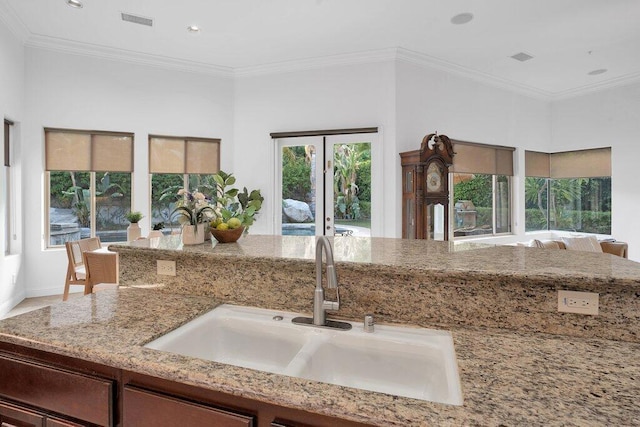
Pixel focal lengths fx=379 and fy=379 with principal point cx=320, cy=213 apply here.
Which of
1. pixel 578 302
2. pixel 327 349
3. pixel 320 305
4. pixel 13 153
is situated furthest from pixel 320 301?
pixel 13 153

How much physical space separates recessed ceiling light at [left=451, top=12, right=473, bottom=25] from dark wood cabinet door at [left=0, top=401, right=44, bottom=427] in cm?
451

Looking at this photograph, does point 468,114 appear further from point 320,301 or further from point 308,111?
point 320,301

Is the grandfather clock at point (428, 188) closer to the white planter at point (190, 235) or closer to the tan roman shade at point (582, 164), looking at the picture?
the tan roman shade at point (582, 164)

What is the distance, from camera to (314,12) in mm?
3951

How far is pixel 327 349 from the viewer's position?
4.28 feet

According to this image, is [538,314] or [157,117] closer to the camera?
[538,314]

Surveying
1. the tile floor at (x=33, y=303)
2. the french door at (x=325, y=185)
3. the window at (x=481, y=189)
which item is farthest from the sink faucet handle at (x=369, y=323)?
the window at (x=481, y=189)

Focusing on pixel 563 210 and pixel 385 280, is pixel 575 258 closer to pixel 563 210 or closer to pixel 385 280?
pixel 385 280

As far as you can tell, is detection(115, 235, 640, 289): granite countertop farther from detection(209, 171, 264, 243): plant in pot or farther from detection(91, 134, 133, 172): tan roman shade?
detection(91, 134, 133, 172): tan roman shade

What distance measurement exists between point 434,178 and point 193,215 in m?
3.54

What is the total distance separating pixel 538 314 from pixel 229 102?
17.3ft

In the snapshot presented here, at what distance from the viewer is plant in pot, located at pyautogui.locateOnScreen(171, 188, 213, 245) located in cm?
183

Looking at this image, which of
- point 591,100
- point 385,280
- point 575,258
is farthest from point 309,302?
Answer: point 591,100

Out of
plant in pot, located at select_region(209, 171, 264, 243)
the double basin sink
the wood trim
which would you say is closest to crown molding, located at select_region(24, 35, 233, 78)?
the wood trim
